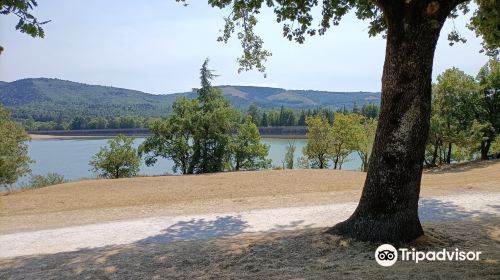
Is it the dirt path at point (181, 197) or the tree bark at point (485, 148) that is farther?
the tree bark at point (485, 148)

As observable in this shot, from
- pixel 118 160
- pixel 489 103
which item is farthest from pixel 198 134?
pixel 489 103

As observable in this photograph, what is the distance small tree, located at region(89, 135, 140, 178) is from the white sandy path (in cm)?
2641

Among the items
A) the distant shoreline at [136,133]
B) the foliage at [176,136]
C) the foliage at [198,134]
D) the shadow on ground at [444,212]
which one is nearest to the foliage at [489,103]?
the foliage at [198,134]

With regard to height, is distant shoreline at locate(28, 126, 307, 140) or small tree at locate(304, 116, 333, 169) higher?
small tree at locate(304, 116, 333, 169)

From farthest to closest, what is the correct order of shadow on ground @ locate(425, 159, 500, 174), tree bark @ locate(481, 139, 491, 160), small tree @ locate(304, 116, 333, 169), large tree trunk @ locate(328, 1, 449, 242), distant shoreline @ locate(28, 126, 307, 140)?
distant shoreline @ locate(28, 126, 307, 140), small tree @ locate(304, 116, 333, 169), tree bark @ locate(481, 139, 491, 160), shadow on ground @ locate(425, 159, 500, 174), large tree trunk @ locate(328, 1, 449, 242)

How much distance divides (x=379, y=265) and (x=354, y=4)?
5797 millimetres

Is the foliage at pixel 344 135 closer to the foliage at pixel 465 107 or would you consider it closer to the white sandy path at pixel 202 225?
the foliage at pixel 465 107

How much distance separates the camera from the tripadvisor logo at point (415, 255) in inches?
205

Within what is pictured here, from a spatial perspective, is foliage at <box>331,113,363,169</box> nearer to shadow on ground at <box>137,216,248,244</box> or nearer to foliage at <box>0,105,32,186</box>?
foliage at <box>0,105,32,186</box>

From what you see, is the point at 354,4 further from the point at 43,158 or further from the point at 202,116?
the point at 43,158

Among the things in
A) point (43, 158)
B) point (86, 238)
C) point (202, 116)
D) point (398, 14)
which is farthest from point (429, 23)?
point (43, 158)

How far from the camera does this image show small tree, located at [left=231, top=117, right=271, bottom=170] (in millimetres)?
38250

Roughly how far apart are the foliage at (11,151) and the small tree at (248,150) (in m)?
17.6

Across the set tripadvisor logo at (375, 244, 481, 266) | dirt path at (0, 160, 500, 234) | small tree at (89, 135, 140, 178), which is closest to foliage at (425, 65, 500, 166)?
dirt path at (0, 160, 500, 234)
